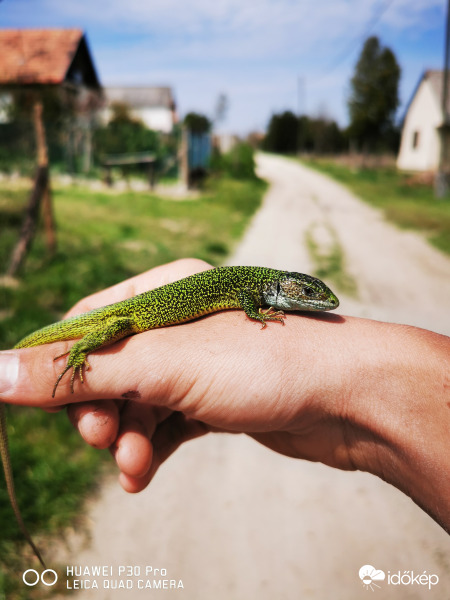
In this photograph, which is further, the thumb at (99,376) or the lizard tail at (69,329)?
Answer: the lizard tail at (69,329)

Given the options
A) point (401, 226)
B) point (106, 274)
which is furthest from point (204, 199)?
point (106, 274)

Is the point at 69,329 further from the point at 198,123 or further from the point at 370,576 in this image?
the point at 198,123

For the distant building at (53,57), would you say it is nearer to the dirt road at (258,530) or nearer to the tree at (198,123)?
the tree at (198,123)

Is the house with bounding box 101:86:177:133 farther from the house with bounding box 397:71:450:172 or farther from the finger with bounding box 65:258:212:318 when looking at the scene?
the finger with bounding box 65:258:212:318

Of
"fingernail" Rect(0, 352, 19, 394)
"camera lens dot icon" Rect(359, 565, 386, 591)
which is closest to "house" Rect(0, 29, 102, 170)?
"fingernail" Rect(0, 352, 19, 394)

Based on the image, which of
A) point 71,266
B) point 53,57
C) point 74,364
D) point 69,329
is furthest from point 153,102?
point 74,364

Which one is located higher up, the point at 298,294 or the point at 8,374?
the point at 298,294

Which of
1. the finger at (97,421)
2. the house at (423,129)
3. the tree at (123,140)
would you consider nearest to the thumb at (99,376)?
the finger at (97,421)
